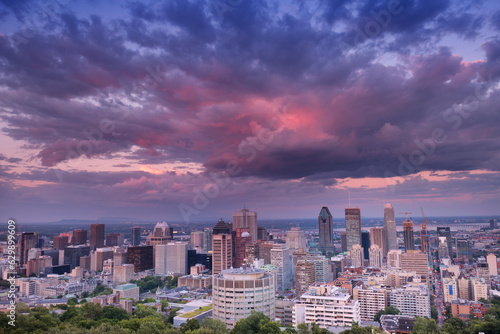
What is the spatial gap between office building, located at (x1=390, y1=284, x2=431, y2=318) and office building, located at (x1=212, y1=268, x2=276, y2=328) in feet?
48.4

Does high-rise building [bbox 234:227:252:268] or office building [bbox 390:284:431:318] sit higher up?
high-rise building [bbox 234:227:252:268]

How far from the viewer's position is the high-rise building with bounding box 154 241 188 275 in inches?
2401

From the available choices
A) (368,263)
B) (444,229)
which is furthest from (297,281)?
(444,229)

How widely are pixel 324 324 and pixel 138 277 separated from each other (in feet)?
126

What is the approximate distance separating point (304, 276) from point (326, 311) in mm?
16918

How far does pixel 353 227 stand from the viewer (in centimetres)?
9500

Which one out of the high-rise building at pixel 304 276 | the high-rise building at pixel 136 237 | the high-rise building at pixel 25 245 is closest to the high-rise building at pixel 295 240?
the high-rise building at pixel 136 237

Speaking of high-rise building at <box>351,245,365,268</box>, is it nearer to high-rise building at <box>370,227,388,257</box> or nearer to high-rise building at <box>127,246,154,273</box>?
high-rise building at <box>370,227,388,257</box>

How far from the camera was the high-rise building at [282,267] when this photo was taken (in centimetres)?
4734

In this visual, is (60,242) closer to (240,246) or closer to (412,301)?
(240,246)

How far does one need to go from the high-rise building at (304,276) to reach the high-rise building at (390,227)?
49.5m

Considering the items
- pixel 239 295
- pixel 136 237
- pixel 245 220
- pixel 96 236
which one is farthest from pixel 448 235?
pixel 96 236

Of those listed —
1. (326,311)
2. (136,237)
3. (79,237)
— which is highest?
(79,237)

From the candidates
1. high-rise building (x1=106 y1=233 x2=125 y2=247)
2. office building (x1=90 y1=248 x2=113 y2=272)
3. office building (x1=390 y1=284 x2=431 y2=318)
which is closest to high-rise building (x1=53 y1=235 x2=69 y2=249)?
high-rise building (x1=106 y1=233 x2=125 y2=247)
